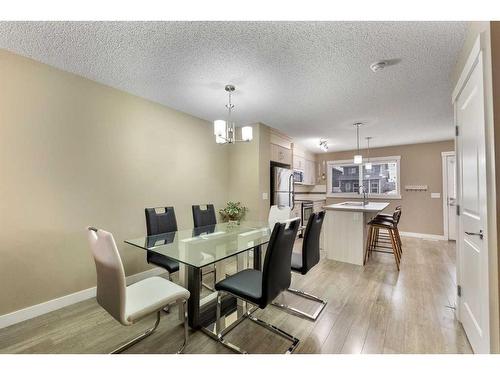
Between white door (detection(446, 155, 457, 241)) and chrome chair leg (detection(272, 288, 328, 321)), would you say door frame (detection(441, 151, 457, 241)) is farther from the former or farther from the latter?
chrome chair leg (detection(272, 288, 328, 321))

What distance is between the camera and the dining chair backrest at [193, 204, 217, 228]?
2.97 meters

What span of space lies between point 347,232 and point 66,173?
3.80m

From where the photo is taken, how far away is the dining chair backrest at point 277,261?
1427mm

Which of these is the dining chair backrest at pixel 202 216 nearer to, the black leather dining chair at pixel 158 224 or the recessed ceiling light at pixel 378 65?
the black leather dining chair at pixel 158 224

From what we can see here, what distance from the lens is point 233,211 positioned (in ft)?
12.6

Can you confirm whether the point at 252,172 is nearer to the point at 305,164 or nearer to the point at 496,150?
the point at 305,164

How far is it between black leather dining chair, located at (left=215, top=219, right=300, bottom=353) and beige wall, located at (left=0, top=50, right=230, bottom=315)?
5.62ft

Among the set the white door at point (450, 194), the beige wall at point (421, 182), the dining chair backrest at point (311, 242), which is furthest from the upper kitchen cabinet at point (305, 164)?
the dining chair backrest at point (311, 242)

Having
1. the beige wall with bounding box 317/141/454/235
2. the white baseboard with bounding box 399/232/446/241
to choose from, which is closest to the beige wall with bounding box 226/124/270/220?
the beige wall with bounding box 317/141/454/235

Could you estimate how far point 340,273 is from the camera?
10.0ft

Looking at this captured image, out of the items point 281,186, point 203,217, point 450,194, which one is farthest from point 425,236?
point 203,217

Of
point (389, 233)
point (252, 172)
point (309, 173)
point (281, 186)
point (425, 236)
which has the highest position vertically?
point (309, 173)
